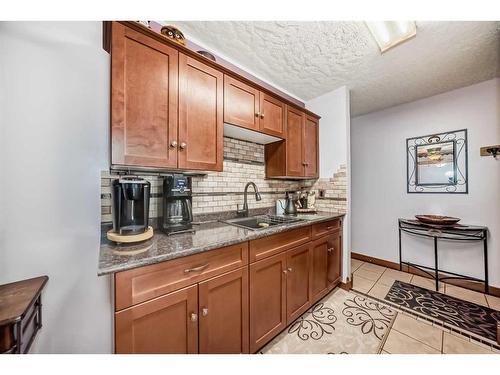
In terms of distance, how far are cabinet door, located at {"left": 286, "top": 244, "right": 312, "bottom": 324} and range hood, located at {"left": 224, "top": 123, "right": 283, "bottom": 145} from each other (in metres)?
1.11

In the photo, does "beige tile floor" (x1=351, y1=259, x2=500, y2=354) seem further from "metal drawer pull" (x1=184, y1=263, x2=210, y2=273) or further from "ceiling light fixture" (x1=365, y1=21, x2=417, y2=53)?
"ceiling light fixture" (x1=365, y1=21, x2=417, y2=53)

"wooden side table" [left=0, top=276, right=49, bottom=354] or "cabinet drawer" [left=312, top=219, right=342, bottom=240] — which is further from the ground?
"cabinet drawer" [left=312, top=219, right=342, bottom=240]

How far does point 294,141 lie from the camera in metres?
2.03

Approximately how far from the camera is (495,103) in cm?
203

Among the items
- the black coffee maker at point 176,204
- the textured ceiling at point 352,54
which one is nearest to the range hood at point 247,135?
the black coffee maker at point 176,204

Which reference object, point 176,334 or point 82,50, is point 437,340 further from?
point 82,50

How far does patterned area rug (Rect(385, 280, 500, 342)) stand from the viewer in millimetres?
1527

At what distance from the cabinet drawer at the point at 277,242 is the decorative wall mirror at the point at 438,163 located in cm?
208

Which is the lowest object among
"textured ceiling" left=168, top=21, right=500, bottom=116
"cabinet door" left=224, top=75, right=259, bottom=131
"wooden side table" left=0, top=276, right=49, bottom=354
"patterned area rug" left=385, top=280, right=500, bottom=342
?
"patterned area rug" left=385, top=280, right=500, bottom=342

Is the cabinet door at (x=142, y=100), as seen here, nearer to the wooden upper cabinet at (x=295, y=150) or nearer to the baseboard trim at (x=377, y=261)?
the wooden upper cabinet at (x=295, y=150)

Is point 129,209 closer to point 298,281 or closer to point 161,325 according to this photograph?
point 161,325

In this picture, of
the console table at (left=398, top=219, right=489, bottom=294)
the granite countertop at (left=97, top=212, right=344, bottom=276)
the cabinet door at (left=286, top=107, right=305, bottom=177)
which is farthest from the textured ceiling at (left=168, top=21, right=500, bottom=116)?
the console table at (left=398, top=219, right=489, bottom=294)
